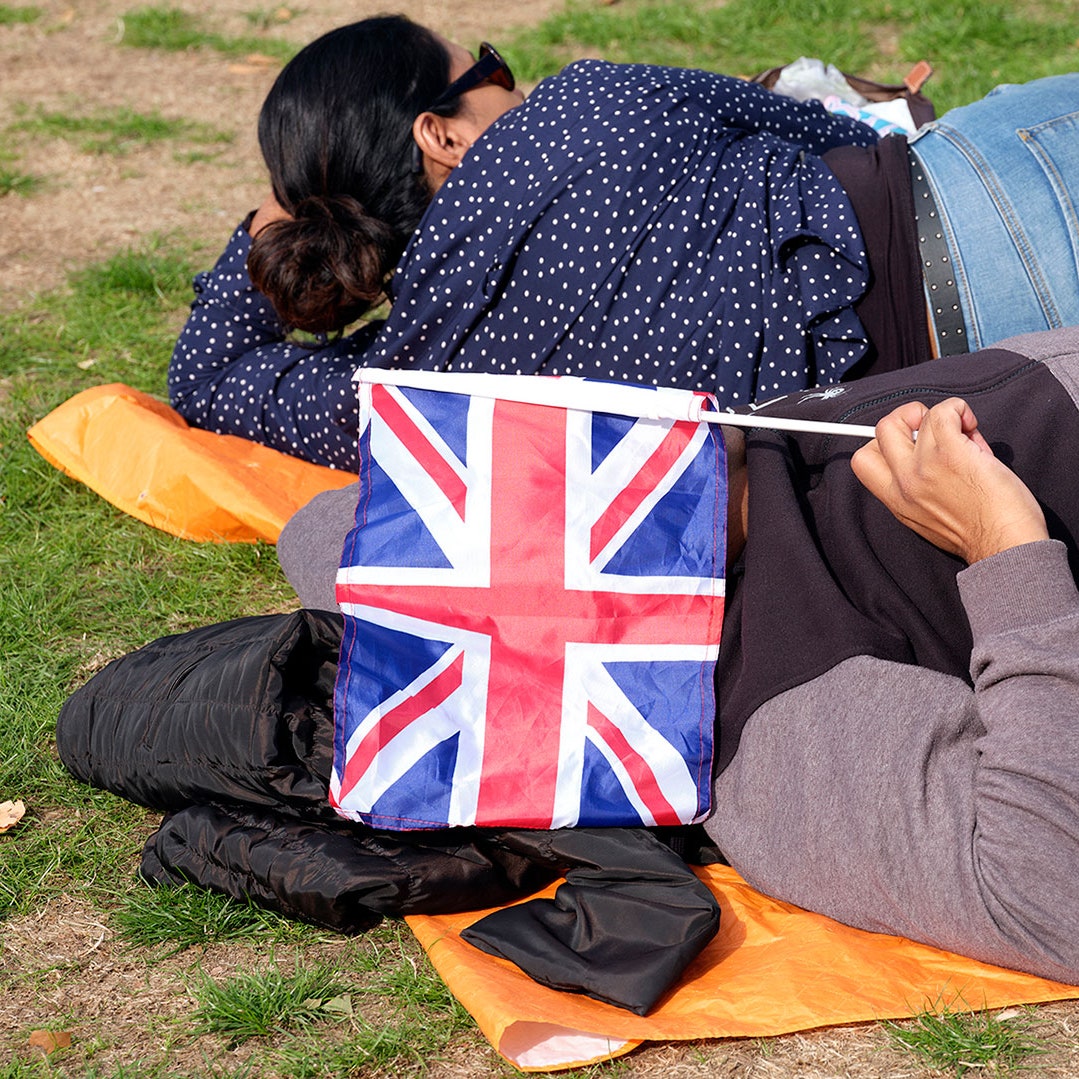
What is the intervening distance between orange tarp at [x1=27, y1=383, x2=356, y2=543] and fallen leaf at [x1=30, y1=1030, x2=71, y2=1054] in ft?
5.23

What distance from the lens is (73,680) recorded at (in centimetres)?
300

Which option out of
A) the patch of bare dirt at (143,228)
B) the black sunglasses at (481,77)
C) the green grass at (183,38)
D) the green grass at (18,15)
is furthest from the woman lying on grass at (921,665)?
the green grass at (18,15)

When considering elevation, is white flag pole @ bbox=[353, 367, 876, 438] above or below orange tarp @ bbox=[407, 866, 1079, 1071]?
above

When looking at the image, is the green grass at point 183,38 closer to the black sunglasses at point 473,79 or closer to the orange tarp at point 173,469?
the orange tarp at point 173,469

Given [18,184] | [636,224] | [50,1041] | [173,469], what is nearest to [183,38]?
[18,184]

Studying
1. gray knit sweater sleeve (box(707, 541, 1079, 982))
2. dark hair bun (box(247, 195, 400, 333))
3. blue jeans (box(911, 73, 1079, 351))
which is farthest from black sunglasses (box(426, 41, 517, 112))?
gray knit sweater sleeve (box(707, 541, 1079, 982))

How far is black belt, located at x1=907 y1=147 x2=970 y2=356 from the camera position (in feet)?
9.68

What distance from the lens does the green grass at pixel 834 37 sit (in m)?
6.07

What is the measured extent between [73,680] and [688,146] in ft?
A: 6.26

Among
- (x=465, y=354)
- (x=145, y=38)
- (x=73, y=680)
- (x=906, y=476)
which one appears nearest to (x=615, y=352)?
(x=465, y=354)

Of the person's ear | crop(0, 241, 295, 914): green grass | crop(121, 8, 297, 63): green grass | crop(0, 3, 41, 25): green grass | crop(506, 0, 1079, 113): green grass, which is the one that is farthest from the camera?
crop(0, 3, 41, 25): green grass

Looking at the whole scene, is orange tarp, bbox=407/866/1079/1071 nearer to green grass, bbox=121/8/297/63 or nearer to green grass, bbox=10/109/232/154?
green grass, bbox=10/109/232/154

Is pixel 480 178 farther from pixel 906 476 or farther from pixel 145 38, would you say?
pixel 145 38

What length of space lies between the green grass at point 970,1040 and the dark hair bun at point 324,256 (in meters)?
2.14
